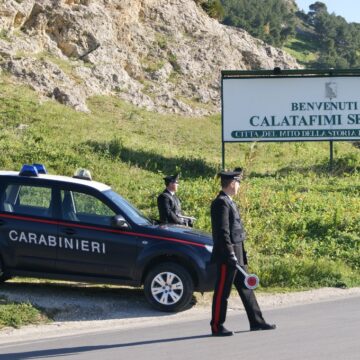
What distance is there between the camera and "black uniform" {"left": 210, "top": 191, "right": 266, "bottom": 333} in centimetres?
877

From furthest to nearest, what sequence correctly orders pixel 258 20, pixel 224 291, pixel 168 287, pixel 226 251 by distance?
pixel 258 20
pixel 168 287
pixel 224 291
pixel 226 251

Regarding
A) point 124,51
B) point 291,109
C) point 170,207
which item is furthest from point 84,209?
point 124,51

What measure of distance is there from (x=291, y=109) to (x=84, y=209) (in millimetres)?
15392

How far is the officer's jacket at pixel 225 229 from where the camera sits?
8.76 meters

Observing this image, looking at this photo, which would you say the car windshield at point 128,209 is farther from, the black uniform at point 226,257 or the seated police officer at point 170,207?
the black uniform at point 226,257

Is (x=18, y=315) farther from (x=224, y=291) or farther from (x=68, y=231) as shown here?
(x=224, y=291)

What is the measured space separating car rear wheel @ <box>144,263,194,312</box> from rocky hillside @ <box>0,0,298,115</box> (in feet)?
66.5

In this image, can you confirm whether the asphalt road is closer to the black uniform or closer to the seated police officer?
the black uniform

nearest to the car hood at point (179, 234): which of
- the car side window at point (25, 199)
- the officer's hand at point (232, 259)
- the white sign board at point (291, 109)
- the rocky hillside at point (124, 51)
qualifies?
the car side window at point (25, 199)

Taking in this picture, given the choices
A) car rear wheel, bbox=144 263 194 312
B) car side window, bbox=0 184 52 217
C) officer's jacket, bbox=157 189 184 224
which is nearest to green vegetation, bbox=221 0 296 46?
officer's jacket, bbox=157 189 184 224

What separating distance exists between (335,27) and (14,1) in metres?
95.2

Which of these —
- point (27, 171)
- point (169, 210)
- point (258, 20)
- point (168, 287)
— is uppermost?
point (258, 20)

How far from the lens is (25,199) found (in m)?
11.0

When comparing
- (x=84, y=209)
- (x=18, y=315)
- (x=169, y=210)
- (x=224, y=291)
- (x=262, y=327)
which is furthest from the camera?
(x=169, y=210)
